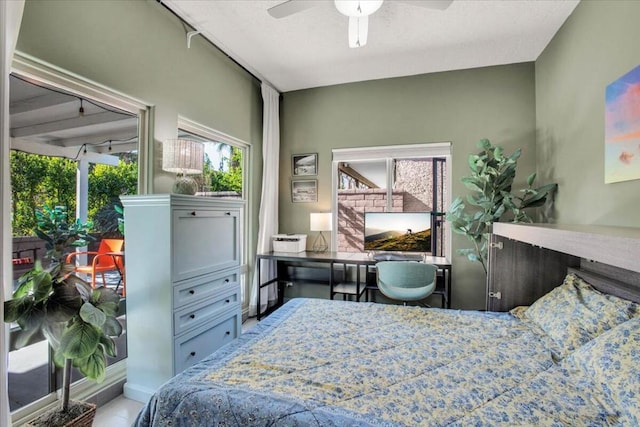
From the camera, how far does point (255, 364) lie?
1.28m

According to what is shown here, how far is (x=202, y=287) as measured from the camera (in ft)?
7.23

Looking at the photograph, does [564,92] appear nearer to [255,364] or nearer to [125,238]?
[255,364]

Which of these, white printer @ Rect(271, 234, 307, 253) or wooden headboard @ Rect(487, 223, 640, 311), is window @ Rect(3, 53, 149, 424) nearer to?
white printer @ Rect(271, 234, 307, 253)

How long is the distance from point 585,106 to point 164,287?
322 centimetres

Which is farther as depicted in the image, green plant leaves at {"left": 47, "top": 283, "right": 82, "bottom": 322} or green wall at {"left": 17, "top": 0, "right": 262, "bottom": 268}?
green wall at {"left": 17, "top": 0, "right": 262, "bottom": 268}

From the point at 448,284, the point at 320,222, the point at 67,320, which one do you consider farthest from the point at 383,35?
the point at 67,320

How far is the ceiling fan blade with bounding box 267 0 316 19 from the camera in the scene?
6.07ft

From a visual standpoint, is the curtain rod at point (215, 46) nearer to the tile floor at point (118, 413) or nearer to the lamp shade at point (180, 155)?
the lamp shade at point (180, 155)

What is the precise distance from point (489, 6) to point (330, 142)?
6.66 ft

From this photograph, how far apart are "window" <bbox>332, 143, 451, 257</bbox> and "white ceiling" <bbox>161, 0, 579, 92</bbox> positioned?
0.94m

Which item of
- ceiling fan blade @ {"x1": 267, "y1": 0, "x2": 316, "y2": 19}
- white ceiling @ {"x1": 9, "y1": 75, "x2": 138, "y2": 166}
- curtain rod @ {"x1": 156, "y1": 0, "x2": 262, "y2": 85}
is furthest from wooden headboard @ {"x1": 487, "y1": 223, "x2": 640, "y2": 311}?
curtain rod @ {"x1": 156, "y1": 0, "x2": 262, "y2": 85}

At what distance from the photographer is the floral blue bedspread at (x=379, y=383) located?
989 millimetres

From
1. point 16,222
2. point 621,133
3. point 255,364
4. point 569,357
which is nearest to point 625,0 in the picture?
point 621,133

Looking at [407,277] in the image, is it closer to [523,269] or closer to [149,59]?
[523,269]
